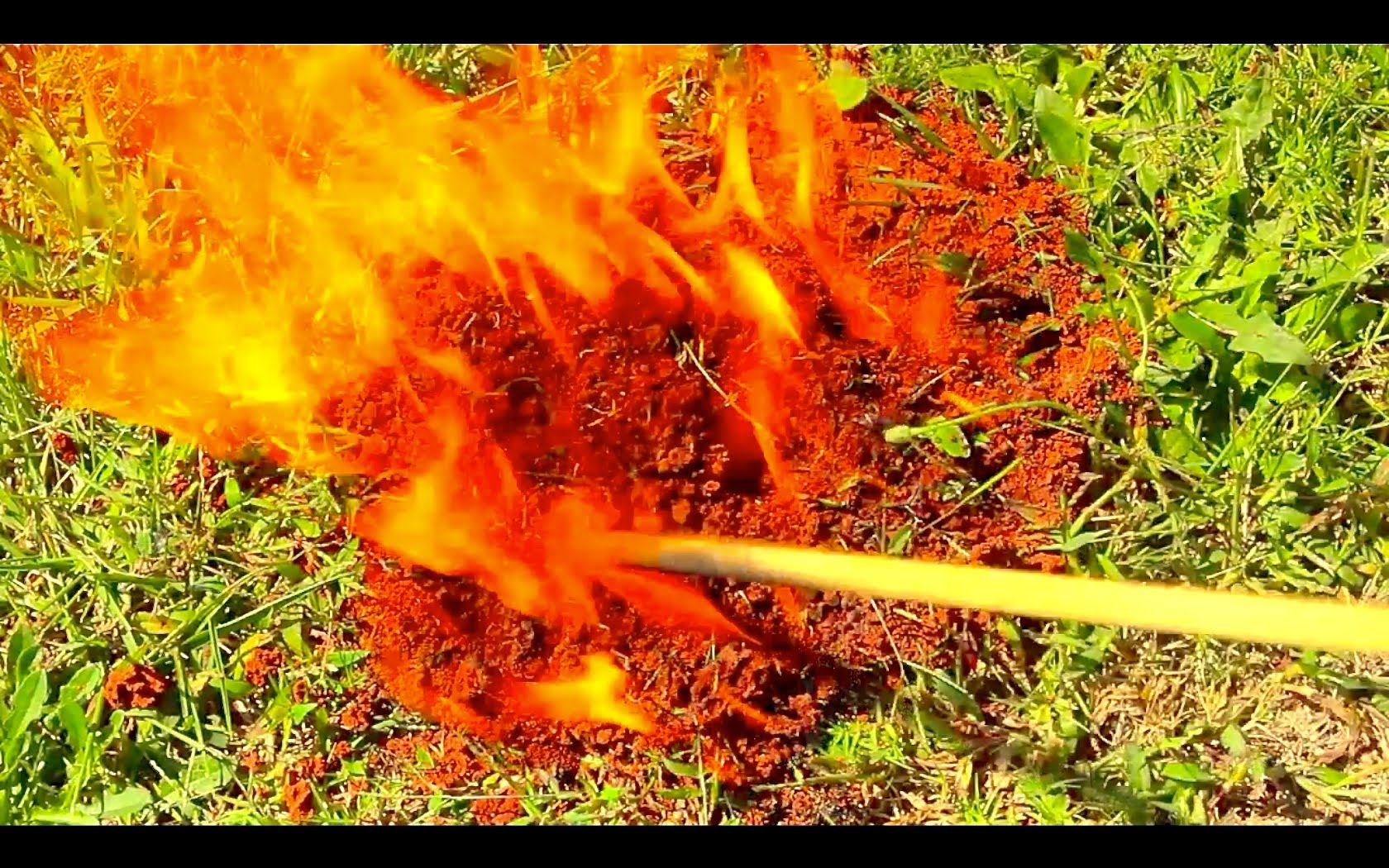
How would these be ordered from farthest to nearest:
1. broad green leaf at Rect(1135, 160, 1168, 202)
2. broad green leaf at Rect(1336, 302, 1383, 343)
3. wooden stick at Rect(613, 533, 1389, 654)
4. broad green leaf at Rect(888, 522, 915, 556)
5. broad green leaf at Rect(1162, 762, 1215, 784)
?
broad green leaf at Rect(1135, 160, 1168, 202) → broad green leaf at Rect(1336, 302, 1383, 343) → broad green leaf at Rect(888, 522, 915, 556) → broad green leaf at Rect(1162, 762, 1215, 784) → wooden stick at Rect(613, 533, 1389, 654)

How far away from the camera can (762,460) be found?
2.13 m

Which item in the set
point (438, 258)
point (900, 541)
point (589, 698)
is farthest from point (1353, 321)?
point (438, 258)

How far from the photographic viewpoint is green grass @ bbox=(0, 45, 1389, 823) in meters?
1.99

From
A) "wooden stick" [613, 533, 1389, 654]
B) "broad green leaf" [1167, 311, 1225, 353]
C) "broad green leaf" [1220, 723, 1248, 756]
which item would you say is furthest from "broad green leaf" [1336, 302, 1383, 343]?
"broad green leaf" [1220, 723, 1248, 756]

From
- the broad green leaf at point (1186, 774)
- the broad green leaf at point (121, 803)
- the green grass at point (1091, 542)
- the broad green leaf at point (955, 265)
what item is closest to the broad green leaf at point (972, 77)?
the green grass at point (1091, 542)

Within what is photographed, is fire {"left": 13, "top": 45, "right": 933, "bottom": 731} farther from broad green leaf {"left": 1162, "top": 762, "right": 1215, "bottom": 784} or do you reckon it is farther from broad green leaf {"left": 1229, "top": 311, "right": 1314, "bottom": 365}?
broad green leaf {"left": 1162, "top": 762, "right": 1215, "bottom": 784}

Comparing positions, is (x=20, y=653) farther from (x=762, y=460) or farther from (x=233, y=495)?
(x=762, y=460)

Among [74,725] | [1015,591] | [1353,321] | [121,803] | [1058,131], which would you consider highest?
[1058,131]

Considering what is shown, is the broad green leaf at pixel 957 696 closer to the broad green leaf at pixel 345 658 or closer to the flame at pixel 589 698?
the flame at pixel 589 698

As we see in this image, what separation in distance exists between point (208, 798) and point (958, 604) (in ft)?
4.10

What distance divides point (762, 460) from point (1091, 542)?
0.56 meters

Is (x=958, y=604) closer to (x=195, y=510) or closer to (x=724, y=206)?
(x=724, y=206)

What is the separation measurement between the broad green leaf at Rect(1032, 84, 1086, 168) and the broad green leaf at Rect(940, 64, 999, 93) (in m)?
0.10

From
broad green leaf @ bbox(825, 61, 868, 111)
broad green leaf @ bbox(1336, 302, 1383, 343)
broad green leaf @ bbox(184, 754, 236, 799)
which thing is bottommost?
broad green leaf @ bbox(184, 754, 236, 799)
